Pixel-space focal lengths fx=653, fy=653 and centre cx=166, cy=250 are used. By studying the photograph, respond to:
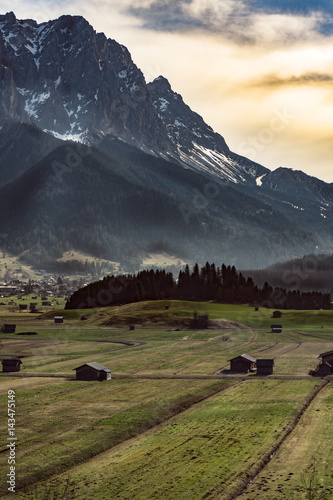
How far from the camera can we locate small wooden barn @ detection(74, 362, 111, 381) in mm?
101312

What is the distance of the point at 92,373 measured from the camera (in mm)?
102000

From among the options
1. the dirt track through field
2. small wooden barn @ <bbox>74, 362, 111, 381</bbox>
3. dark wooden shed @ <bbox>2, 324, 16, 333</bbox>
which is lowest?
the dirt track through field

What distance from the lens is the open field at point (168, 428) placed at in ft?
168

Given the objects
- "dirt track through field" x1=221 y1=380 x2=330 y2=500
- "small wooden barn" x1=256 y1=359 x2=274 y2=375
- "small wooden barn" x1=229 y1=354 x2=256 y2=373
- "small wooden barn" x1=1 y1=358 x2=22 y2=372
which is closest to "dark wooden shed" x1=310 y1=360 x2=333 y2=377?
"small wooden barn" x1=256 y1=359 x2=274 y2=375

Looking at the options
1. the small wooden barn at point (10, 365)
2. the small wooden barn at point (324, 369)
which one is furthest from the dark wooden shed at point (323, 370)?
the small wooden barn at point (10, 365)

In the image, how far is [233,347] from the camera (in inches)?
5802

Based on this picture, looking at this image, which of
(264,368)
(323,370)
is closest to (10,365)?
(264,368)

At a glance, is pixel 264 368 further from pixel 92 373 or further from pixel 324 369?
pixel 92 373

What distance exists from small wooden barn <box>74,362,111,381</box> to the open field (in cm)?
250

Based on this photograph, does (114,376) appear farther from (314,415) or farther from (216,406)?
(314,415)

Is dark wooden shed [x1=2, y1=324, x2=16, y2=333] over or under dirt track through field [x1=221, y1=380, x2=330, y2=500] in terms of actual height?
over

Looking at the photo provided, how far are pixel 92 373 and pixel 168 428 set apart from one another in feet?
117

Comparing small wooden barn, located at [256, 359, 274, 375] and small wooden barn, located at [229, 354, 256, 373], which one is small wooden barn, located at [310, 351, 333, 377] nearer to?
small wooden barn, located at [256, 359, 274, 375]

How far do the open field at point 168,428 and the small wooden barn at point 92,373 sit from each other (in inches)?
98.3
